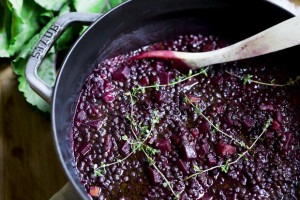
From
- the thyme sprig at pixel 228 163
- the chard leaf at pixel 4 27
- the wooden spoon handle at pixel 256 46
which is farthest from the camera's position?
the chard leaf at pixel 4 27

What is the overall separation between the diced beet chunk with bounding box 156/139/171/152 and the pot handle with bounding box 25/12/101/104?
54 cm

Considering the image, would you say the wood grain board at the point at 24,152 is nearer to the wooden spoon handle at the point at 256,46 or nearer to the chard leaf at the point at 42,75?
the chard leaf at the point at 42,75

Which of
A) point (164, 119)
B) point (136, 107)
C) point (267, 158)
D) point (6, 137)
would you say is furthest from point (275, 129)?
point (6, 137)

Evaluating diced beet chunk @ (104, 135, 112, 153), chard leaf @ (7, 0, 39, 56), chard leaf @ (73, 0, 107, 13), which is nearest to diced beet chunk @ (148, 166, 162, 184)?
diced beet chunk @ (104, 135, 112, 153)

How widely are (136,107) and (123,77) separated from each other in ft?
0.56

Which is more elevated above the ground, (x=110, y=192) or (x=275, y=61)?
(x=275, y=61)

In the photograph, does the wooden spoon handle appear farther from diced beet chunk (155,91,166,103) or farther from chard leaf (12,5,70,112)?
chard leaf (12,5,70,112)

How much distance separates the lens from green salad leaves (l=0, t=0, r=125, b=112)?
2.05m

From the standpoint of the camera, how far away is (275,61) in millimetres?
2121

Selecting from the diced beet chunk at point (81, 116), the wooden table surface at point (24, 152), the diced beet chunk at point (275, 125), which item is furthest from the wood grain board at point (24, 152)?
the diced beet chunk at point (275, 125)

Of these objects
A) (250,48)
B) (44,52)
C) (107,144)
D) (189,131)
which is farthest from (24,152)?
(250,48)

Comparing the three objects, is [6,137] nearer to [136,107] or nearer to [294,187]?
[136,107]

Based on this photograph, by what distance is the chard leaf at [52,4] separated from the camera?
2061 mm

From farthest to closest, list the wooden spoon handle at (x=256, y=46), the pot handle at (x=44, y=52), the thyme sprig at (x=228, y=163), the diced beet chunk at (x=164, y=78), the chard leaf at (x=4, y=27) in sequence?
the chard leaf at (x=4, y=27) < the diced beet chunk at (x=164, y=78) < the wooden spoon handle at (x=256, y=46) < the thyme sprig at (x=228, y=163) < the pot handle at (x=44, y=52)
